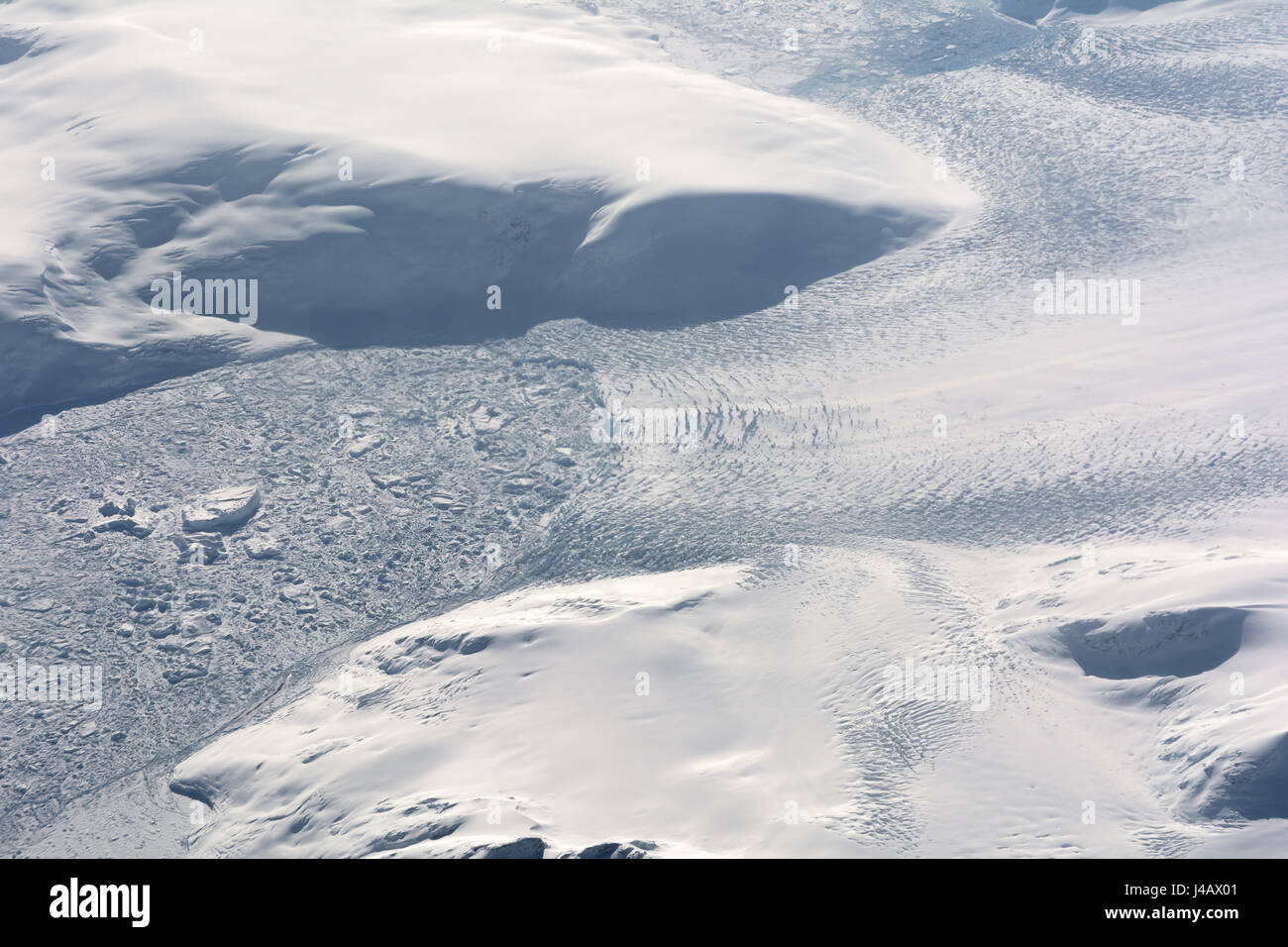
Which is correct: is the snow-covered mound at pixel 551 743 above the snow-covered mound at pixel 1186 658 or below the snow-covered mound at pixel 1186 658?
below

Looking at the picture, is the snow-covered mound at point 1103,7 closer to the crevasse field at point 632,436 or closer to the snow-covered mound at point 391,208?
the crevasse field at point 632,436

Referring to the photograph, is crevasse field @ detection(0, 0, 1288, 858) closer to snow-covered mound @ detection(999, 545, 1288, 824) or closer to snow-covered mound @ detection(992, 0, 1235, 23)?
snow-covered mound @ detection(999, 545, 1288, 824)

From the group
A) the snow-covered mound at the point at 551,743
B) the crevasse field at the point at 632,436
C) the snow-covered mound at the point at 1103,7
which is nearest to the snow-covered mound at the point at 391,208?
the crevasse field at the point at 632,436

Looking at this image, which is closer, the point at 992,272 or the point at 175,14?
the point at 992,272

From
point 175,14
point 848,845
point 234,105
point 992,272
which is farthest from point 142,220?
point 848,845

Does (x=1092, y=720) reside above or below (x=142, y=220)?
below

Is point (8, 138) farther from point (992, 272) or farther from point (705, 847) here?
point (705, 847)

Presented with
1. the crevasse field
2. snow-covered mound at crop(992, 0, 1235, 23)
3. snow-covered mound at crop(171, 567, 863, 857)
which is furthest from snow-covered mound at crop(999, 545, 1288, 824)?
snow-covered mound at crop(992, 0, 1235, 23)
